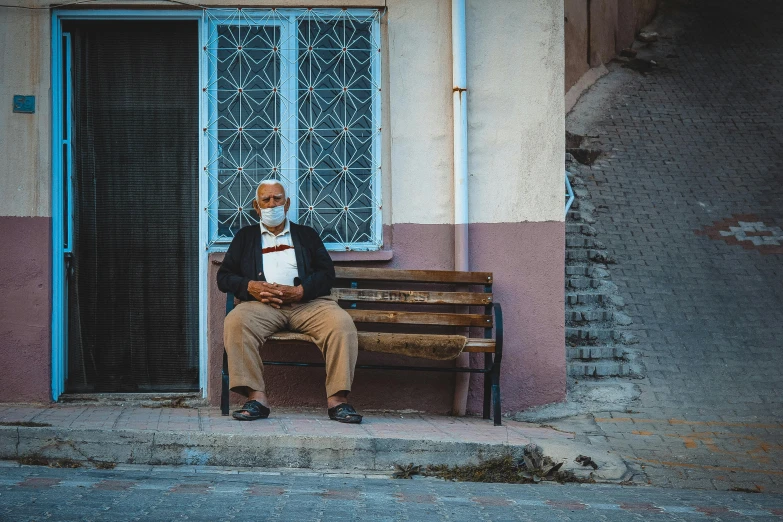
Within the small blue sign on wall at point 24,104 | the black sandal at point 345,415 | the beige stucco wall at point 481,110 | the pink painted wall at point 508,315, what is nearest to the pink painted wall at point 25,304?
the small blue sign on wall at point 24,104

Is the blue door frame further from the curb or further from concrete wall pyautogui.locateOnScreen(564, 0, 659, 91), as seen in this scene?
concrete wall pyautogui.locateOnScreen(564, 0, 659, 91)

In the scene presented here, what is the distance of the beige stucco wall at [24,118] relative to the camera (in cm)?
652

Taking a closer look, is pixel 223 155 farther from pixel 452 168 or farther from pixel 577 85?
pixel 577 85

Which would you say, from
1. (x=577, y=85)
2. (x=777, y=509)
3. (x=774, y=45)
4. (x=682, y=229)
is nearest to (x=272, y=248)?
(x=777, y=509)

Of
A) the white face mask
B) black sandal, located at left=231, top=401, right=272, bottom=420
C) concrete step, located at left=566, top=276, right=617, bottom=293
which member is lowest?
black sandal, located at left=231, top=401, right=272, bottom=420

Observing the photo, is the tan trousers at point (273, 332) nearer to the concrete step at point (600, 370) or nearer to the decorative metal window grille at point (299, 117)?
the decorative metal window grille at point (299, 117)

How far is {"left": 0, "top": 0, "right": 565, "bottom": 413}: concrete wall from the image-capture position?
22.2 ft

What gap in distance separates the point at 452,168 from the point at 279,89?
1350 mm

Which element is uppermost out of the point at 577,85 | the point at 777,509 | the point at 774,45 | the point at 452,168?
the point at 774,45

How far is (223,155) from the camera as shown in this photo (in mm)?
6750

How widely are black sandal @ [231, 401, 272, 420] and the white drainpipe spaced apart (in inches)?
60.1

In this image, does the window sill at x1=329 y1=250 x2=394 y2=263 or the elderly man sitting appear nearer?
the elderly man sitting

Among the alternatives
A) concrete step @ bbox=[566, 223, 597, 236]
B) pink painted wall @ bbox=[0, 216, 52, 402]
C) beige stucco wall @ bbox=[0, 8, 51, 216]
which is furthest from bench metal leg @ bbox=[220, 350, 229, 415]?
concrete step @ bbox=[566, 223, 597, 236]

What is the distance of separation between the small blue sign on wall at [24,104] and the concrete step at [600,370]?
4419mm
